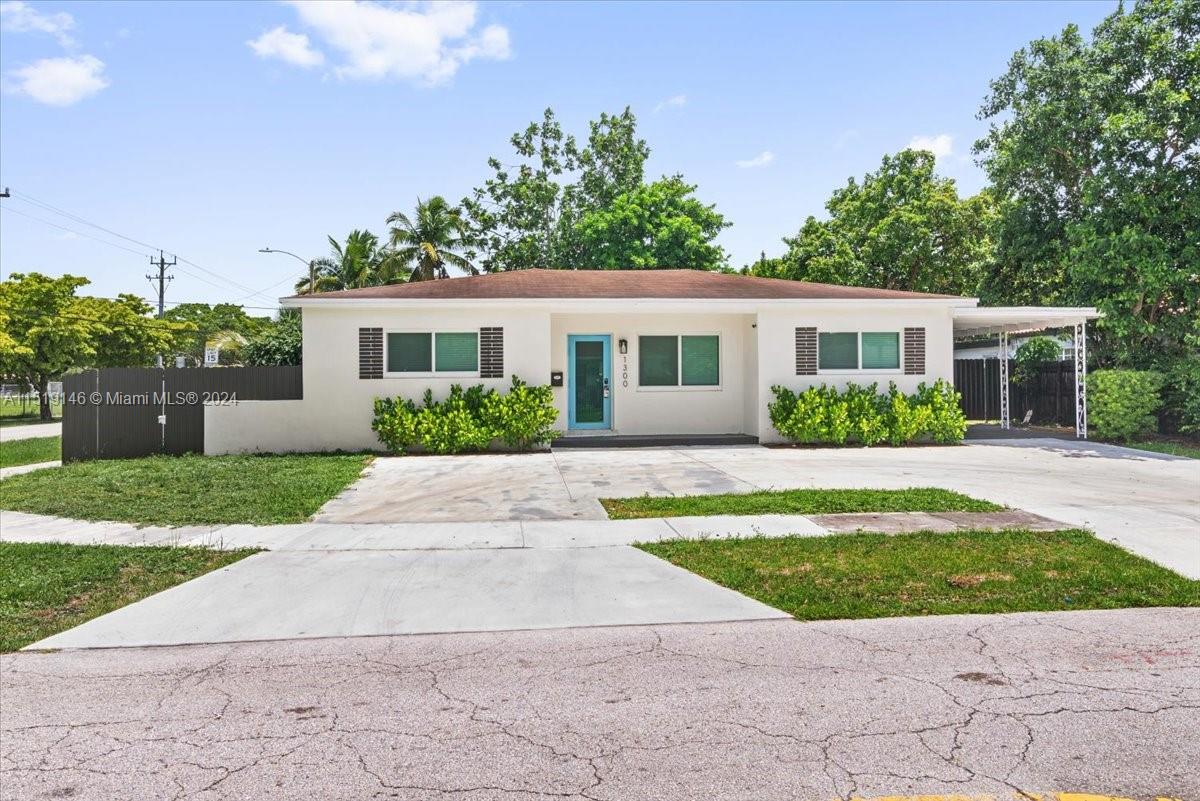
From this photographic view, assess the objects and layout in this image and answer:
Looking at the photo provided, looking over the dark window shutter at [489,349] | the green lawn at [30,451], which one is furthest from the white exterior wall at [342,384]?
the green lawn at [30,451]

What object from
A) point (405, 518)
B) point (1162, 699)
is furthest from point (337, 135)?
point (1162, 699)

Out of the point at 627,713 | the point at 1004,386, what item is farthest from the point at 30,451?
the point at 1004,386

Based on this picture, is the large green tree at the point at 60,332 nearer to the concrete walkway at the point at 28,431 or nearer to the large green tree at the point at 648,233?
the concrete walkway at the point at 28,431

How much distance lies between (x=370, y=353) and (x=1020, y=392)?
17913 millimetres

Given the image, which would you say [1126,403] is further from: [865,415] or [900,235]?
[900,235]

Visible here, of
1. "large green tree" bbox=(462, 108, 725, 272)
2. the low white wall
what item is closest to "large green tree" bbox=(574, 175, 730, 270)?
"large green tree" bbox=(462, 108, 725, 272)

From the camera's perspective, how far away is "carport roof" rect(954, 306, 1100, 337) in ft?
54.3

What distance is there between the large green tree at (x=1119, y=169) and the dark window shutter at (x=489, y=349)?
13.5 m

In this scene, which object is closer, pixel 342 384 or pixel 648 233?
pixel 342 384

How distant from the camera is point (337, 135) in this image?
938 inches

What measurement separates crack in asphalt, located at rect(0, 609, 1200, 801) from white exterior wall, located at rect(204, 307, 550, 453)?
35.6 ft

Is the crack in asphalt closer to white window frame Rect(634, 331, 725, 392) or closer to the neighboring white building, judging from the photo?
white window frame Rect(634, 331, 725, 392)

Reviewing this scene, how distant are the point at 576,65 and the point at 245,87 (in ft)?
27.3

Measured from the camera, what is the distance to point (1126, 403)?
55.6ft
